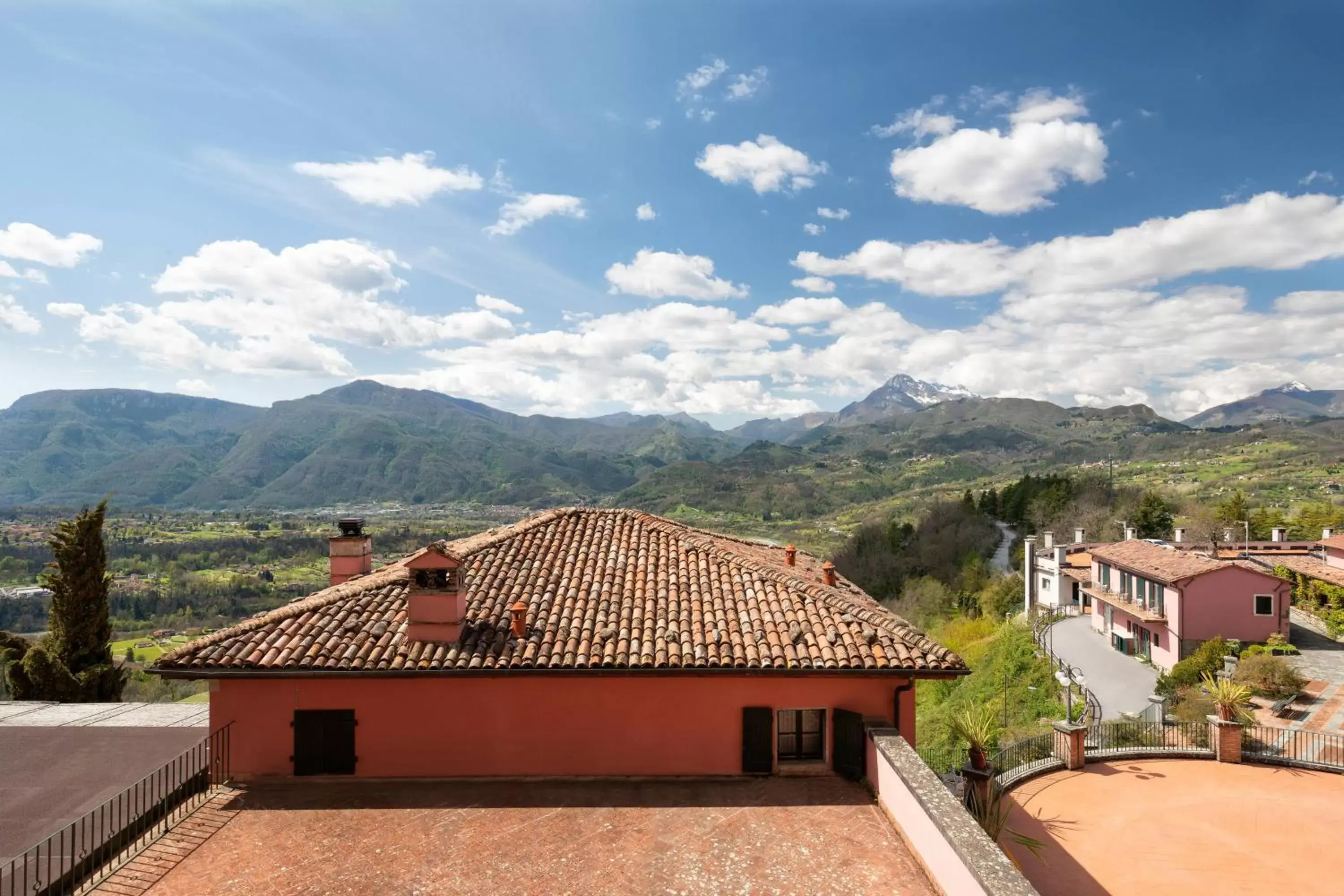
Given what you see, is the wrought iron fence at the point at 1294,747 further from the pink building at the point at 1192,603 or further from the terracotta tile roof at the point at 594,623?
the pink building at the point at 1192,603

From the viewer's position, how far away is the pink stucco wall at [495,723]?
993 cm

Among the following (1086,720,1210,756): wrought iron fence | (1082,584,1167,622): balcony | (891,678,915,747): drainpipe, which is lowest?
(1082,584,1167,622): balcony

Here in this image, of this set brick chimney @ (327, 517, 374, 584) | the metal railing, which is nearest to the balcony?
brick chimney @ (327, 517, 374, 584)

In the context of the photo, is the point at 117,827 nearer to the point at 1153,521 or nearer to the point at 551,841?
the point at 551,841

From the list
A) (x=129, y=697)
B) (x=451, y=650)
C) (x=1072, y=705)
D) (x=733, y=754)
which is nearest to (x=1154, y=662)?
(x=1072, y=705)

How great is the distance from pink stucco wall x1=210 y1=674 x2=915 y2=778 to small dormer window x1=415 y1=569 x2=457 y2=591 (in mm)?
1358

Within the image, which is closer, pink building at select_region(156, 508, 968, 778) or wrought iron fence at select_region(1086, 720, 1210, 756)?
pink building at select_region(156, 508, 968, 778)

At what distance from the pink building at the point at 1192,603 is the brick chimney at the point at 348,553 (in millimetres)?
33353

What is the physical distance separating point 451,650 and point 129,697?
35.4 metres

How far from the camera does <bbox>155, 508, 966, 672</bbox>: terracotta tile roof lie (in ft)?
32.3

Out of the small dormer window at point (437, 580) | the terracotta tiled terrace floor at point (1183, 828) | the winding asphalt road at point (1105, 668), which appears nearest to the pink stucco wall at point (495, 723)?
the small dormer window at point (437, 580)

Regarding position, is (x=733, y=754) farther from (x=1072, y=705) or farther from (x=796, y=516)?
(x=796, y=516)

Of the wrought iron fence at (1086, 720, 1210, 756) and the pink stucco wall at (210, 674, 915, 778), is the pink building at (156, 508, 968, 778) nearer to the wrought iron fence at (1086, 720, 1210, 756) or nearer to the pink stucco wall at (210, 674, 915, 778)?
the pink stucco wall at (210, 674, 915, 778)

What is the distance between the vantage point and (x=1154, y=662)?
32.6 meters
